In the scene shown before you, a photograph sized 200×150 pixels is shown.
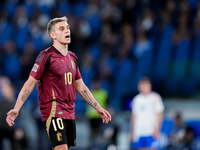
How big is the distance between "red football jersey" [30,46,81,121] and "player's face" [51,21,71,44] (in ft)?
0.46

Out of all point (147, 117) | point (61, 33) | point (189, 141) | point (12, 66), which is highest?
point (61, 33)

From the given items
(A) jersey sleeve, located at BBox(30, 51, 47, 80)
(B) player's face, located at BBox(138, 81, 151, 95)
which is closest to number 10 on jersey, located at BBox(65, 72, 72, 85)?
(A) jersey sleeve, located at BBox(30, 51, 47, 80)

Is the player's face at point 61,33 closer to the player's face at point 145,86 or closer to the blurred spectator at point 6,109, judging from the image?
the player's face at point 145,86

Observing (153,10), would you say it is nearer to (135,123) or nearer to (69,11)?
(69,11)

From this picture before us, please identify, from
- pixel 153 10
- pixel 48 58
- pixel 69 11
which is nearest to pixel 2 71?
pixel 69 11

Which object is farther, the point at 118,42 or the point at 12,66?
the point at 118,42

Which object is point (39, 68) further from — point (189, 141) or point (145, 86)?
point (189, 141)

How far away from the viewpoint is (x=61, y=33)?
5.01m

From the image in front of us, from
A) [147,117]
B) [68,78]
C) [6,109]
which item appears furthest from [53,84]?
[6,109]

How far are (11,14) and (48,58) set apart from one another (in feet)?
35.6

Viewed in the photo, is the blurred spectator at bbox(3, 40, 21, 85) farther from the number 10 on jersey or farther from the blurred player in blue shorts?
the number 10 on jersey

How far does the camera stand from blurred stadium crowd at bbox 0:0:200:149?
11.3 m

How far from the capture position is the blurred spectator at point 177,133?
372 inches

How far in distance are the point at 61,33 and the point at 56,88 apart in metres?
0.67
